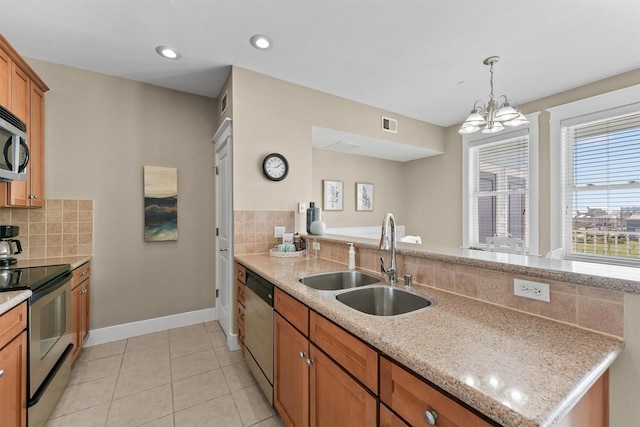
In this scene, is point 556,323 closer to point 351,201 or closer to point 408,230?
point 351,201

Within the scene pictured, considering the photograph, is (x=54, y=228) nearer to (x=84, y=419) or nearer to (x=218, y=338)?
(x=84, y=419)

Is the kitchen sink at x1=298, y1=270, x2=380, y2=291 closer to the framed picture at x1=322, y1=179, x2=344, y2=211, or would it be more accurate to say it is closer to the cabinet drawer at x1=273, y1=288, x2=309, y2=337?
the cabinet drawer at x1=273, y1=288, x2=309, y2=337

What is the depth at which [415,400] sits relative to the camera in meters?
0.78

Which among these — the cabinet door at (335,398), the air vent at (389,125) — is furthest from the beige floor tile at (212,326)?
the air vent at (389,125)

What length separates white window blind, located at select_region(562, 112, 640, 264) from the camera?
2.73 metres

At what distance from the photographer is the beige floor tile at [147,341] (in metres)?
2.59

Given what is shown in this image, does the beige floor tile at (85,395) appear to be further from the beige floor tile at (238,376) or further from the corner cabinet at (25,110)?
the corner cabinet at (25,110)

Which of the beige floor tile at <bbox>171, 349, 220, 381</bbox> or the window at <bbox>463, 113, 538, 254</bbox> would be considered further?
the window at <bbox>463, 113, 538, 254</bbox>

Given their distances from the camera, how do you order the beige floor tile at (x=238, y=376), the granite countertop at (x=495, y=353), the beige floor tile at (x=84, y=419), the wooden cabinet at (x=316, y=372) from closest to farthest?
the granite countertop at (x=495, y=353) → the wooden cabinet at (x=316, y=372) → the beige floor tile at (x=84, y=419) → the beige floor tile at (x=238, y=376)

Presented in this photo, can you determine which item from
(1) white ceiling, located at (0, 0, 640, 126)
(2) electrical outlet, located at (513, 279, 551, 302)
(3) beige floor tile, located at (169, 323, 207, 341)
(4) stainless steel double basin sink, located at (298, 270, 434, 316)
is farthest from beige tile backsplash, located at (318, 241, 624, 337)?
(3) beige floor tile, located at (169, 323, 207, 341)

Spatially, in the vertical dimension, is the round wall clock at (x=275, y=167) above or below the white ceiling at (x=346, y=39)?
below

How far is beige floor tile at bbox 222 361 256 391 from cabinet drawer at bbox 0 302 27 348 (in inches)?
51.2

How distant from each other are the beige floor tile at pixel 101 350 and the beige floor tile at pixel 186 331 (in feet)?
1.39

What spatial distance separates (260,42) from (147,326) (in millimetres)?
3049
